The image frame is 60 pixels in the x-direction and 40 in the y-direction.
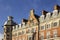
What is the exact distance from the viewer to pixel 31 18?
8188 cm

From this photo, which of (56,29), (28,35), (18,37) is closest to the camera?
(56,29)

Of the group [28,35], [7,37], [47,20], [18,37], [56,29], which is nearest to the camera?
[56,29]

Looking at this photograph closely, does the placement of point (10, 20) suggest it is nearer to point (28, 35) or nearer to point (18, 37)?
point (18, 37)

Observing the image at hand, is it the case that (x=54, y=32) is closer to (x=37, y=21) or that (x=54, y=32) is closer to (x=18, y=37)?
(x=37, y=21)

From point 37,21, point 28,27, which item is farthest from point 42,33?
point 28,27

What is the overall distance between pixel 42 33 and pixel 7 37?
29.6 m

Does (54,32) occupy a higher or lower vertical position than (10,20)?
lower

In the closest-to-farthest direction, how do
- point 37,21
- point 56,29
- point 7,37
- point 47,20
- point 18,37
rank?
1. point 56,29
2. point 47,20
3. point 37,21
4. point 18,37
5. point 7,37

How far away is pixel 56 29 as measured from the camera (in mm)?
66562

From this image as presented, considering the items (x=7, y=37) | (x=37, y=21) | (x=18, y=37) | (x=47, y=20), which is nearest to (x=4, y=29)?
(x=7, y=37)

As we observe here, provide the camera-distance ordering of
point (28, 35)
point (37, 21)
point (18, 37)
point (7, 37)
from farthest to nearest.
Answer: point (7, 37) < point (18, 37) < point (28, 35) < point (37, 21)

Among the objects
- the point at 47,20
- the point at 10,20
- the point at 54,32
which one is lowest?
the point at 54,32

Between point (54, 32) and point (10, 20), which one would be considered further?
point (10, 20)

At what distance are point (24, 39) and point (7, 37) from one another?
15.4 metres
